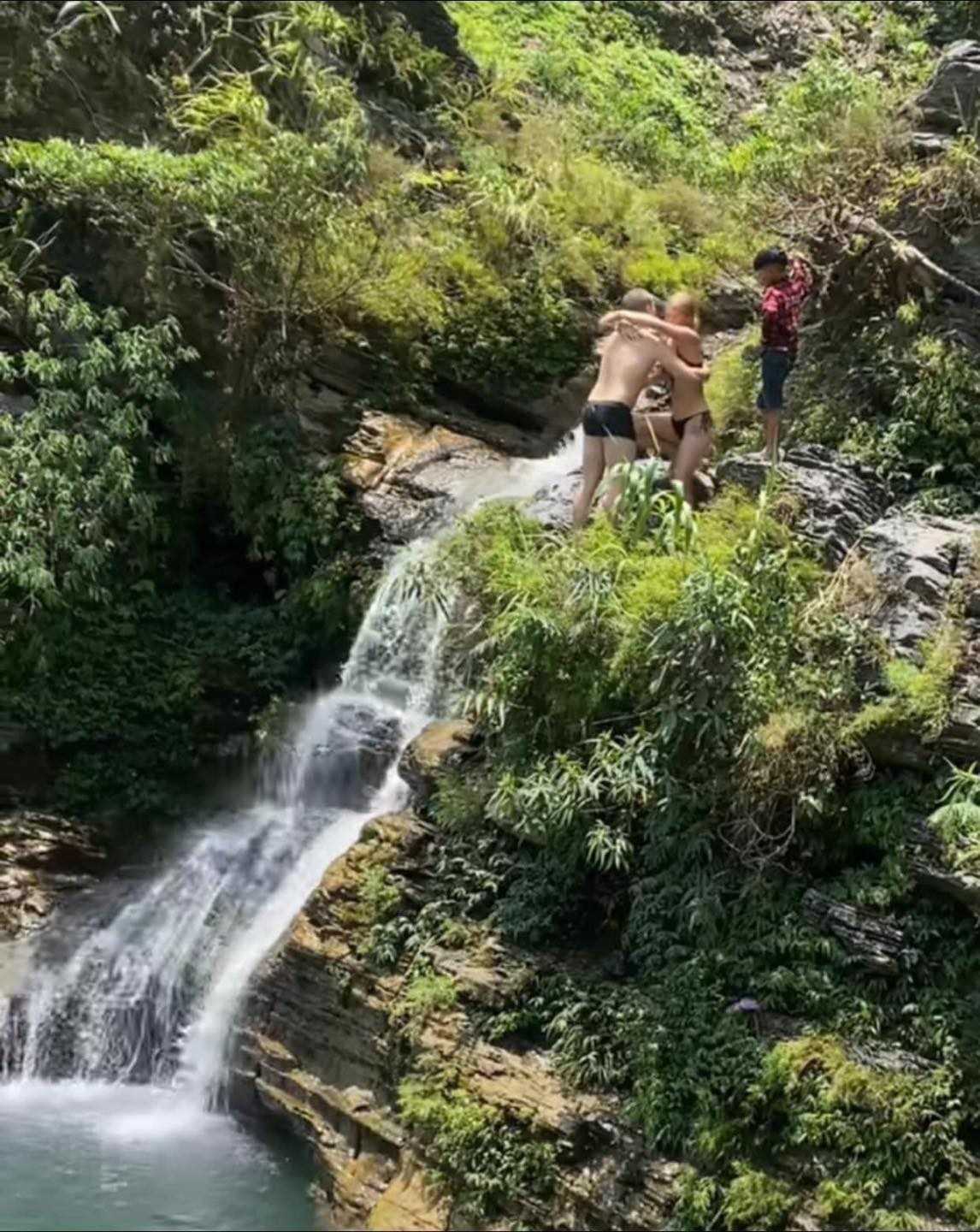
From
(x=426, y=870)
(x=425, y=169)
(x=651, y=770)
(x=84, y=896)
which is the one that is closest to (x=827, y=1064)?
(x=651, y=770)

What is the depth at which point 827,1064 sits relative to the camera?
5.93 meters

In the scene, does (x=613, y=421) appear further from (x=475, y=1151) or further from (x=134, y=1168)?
(x=134, y=1168)

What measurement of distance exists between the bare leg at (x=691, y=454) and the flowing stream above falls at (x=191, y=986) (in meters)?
2.16

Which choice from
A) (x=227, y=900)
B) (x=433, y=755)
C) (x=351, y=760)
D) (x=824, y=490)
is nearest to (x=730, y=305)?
(x=824, y=490)

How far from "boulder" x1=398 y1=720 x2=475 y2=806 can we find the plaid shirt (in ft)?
11.6

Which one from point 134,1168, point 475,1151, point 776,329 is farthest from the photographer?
point 776,329

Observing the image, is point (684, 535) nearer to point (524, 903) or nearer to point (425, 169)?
point (524, 903)

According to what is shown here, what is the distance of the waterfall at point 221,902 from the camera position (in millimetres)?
8273

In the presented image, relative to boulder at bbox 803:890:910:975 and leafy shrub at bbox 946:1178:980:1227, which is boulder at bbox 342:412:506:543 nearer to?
boulder at bbox 803:890:910:975

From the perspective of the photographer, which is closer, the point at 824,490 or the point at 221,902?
the point at 824,490

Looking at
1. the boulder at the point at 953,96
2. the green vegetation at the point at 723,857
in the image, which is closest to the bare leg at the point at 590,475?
the green vegetation at the point at 723,857

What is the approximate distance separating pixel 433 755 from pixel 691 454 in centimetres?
294

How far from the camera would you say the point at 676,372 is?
9.30m

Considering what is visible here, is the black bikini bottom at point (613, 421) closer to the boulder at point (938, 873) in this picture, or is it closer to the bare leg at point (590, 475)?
the bare leg at point (590, 475)
